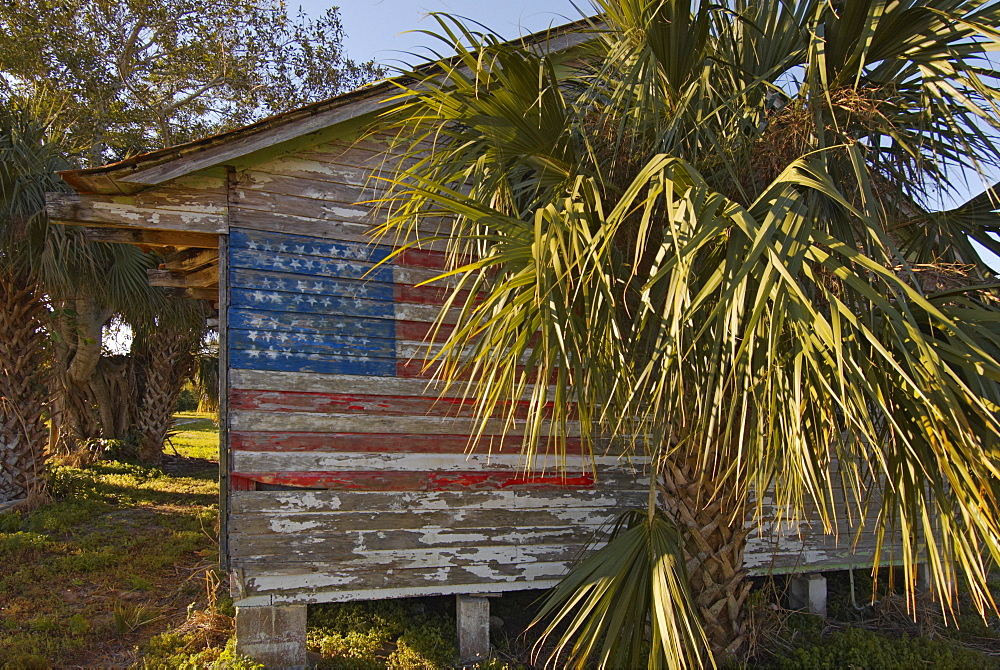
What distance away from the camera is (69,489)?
347 inches

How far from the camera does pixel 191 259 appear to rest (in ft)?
17.6

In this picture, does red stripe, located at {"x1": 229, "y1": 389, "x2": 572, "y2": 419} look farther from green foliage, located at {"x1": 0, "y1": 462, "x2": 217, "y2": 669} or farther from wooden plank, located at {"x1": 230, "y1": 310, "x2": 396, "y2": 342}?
green foliage, located at {"x1": 0, "y1": 462, "x2": 217, "y2": 669}

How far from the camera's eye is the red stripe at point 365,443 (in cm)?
415

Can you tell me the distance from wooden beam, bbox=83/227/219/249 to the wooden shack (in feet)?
0.05

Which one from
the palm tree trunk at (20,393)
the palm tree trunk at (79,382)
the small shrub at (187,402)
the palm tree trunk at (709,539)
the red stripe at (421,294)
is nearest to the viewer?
the palm tree trunk at (709,539)

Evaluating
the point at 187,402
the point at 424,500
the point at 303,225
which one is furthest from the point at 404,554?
the point at 187,402

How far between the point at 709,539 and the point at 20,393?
27.3ft

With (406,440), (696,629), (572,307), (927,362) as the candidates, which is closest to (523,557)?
(406,440)

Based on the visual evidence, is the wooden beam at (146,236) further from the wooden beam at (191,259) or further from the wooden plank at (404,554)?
the wooden plank at (404,554)

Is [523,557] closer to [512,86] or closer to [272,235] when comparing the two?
[272,235]

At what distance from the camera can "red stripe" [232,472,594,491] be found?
4.19m

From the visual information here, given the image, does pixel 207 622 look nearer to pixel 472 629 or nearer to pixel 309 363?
pixel 472 629

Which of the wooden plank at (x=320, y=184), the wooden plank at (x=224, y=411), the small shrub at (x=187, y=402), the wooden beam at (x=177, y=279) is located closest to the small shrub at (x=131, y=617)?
the wooden plank at (x=224, y=411)

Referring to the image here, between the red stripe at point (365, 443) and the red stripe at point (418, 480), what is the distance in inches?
6.1
